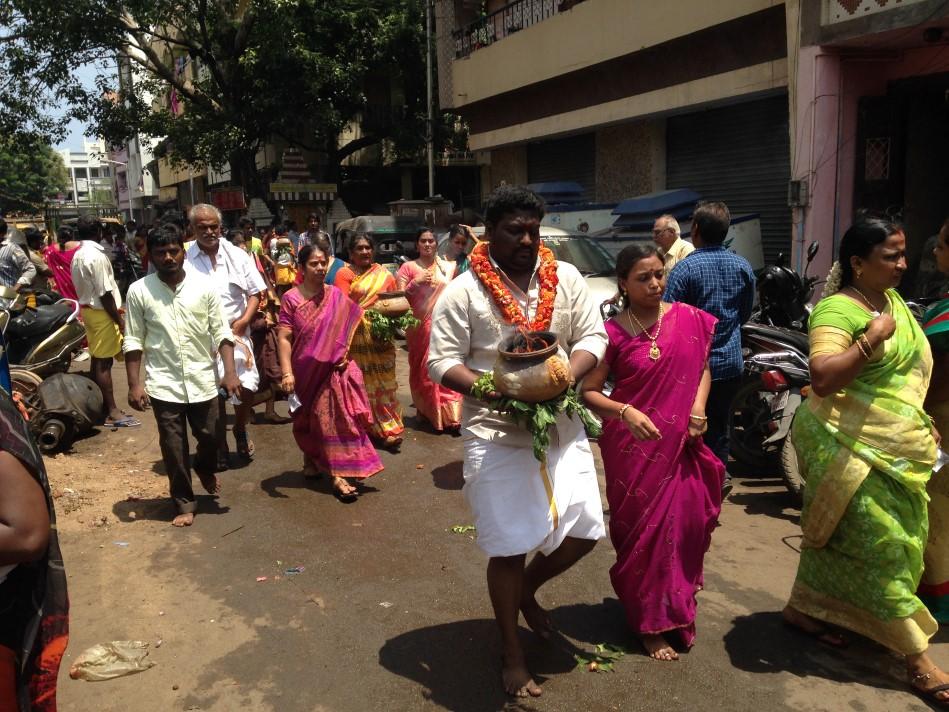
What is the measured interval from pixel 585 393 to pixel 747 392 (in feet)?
10.1

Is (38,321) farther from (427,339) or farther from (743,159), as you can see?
(743,159)

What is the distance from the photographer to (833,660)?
11.5ft

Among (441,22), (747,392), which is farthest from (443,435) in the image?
(441,22)

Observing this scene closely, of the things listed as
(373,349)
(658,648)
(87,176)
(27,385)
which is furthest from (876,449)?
(87,176)

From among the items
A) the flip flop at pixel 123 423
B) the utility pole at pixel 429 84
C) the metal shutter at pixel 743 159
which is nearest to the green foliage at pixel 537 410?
the flip flop at pixel 123 423

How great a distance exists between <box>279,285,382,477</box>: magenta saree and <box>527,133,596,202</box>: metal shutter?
41.1ft

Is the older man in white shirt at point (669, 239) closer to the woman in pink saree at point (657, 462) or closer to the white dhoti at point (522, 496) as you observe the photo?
the woman in pink saree at point (657, 462)

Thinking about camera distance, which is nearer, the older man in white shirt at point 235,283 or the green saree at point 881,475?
the green saree at point 881,475

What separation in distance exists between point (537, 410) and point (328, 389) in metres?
3.19

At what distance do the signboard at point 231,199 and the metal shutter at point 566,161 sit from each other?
10334 mm

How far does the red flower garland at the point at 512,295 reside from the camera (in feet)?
10.6

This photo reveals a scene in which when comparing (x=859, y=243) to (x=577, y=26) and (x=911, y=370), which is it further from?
(x=577, y=26)

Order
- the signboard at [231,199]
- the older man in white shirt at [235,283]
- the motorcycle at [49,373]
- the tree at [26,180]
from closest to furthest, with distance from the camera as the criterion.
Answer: the older man in white shirt at [235,283], the motorcycle at [49,373], the signboard at [231,199], the tree at [26,180]

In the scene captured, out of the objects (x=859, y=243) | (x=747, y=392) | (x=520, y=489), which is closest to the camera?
(x=520, y=489)
